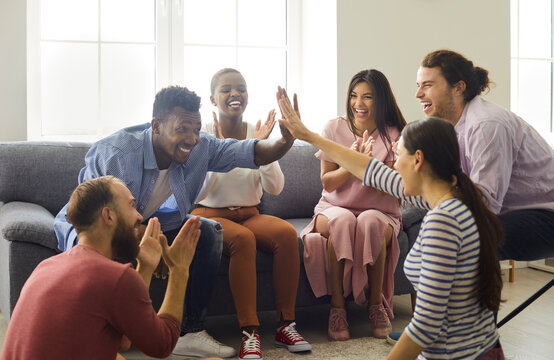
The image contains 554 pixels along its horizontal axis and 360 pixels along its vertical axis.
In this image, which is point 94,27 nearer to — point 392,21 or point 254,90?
point 254,90

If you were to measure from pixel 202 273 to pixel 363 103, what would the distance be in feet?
3.74

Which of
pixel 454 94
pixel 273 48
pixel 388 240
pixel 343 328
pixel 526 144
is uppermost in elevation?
pixel 273 48

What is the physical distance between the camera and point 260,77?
13.6ft

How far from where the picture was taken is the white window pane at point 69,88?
144 inches

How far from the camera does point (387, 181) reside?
6.81 feet

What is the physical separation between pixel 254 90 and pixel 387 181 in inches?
86.0

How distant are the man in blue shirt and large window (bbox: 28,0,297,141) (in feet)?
4.38

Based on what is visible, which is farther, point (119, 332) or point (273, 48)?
point (273, 48)

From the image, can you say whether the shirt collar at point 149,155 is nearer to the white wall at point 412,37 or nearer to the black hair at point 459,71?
the black hair at point 459,71

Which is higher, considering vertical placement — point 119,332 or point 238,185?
point 238,185

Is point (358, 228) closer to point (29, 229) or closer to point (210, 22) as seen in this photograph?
point (29, 229)

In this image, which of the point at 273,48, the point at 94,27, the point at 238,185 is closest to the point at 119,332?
the point at 238,185

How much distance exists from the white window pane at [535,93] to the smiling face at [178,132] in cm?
316

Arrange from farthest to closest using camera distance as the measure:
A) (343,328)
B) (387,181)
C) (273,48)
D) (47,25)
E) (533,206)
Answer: (273,48) < (47,25) < (343,328) < (533,206) < (387,181)
